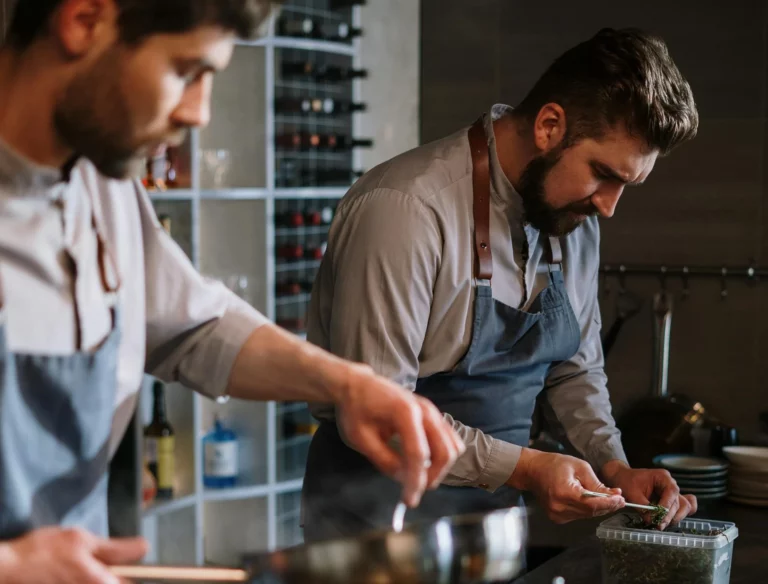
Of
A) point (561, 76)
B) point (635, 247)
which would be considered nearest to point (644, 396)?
point (635, 247)

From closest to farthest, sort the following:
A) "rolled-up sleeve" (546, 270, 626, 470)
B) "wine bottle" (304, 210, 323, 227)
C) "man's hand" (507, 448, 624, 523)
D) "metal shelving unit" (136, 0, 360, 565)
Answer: "man's hand" (507, 448, 624, 523) → "rolled-up sleeve" (546, 270, 626, 470) → "metal shelving unit" (136, 0, 360, 565) → "wine bottle" (304, 210, 323, 227)

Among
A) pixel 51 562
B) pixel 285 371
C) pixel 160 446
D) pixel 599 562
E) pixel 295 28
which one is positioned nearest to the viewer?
pixel 51 562

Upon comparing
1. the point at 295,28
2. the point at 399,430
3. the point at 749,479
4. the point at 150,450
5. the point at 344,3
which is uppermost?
the point at 344,3

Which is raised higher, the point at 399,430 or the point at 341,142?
the point at 341,142

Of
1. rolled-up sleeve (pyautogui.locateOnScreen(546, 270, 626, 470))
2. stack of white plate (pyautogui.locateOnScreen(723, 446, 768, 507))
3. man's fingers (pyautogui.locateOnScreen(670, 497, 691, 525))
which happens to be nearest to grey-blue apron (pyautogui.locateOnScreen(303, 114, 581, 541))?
rolled-up sleeve (pyautogui.locateOnScreen(546, 270, 626, 470))

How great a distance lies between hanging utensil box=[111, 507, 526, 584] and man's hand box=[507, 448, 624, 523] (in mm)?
646

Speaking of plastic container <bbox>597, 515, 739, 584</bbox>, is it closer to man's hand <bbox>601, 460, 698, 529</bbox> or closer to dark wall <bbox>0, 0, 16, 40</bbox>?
man's hand <bbox>601, 460, 698, 529</bbox>

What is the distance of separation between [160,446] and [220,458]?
0.25m

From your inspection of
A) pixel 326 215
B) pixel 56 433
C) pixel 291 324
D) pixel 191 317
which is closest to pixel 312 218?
pixel 326 215

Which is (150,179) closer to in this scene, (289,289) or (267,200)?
(267,200)

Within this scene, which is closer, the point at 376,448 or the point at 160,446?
the point at 376,448

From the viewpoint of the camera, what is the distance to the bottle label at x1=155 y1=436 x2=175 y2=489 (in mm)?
3561

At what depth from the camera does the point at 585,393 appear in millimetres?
2422

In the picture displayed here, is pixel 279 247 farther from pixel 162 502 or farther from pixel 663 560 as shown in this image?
pixel 663 560
